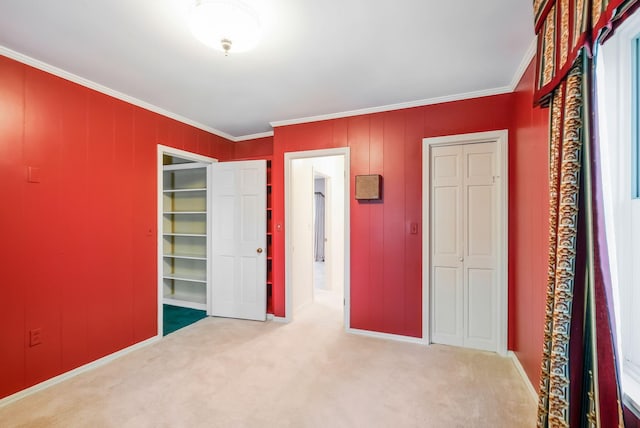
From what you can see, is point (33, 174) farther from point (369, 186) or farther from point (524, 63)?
point (524, 63)

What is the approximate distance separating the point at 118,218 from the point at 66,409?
1.53m

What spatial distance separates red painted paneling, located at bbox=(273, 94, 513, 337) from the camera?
3025mm

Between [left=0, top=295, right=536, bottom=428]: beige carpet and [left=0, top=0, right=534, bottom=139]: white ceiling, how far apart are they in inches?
97.8

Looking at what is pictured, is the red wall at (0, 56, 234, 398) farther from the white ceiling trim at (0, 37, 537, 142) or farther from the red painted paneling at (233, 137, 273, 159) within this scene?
the red painted paneling at (233, 137, 273, 159)

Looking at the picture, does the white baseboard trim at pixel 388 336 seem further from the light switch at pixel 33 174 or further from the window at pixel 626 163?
the light switch at pixel 33 174

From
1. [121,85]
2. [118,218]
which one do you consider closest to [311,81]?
[121,85]

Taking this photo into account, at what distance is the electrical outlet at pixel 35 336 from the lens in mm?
2232

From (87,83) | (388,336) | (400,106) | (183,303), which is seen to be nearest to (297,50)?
(400,106)

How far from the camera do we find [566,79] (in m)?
1.27

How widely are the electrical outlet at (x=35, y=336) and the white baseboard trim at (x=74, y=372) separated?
0.32 metres

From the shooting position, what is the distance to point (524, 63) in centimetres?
226

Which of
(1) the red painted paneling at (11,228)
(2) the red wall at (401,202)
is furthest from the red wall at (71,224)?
(2) the red wall at (401,202)

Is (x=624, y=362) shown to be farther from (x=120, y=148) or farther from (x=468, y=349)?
(x=120, y=148)

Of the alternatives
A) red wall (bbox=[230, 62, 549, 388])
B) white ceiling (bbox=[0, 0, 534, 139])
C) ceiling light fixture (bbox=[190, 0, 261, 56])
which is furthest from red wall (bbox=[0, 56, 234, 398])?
ceiling light fixture (bbox=[190, 0, 261, 56])
